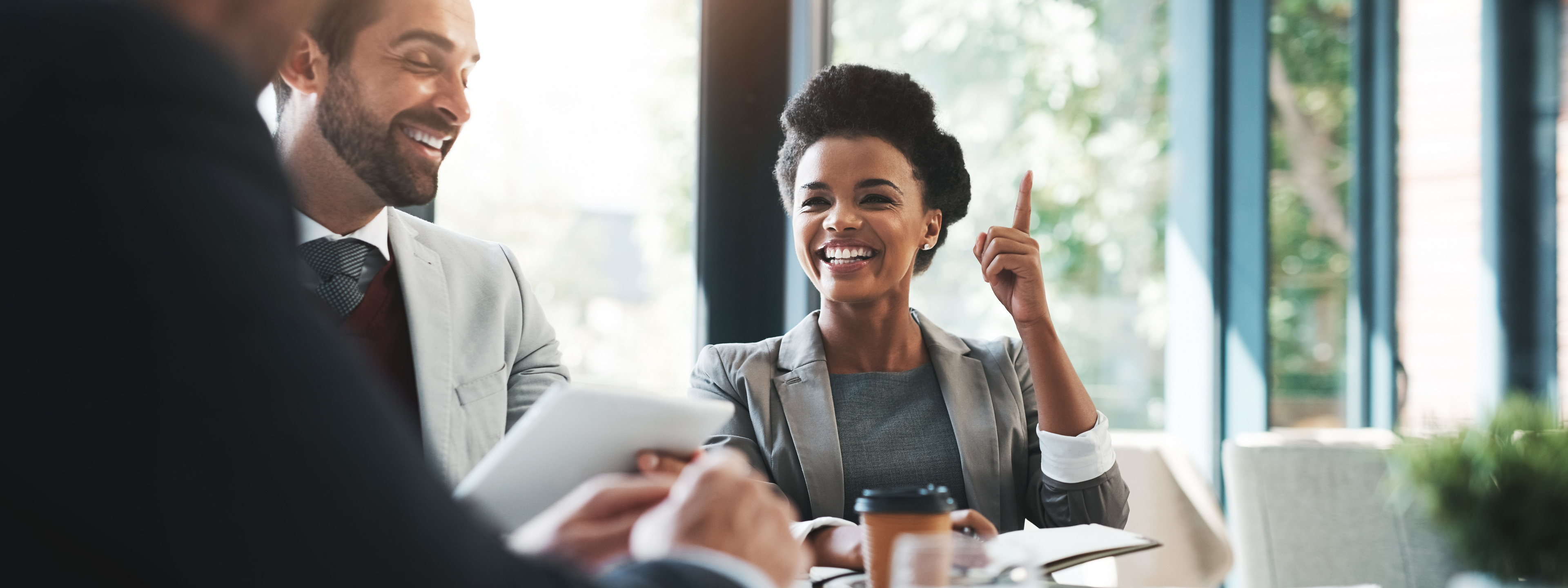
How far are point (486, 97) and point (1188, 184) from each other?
237 centimetres

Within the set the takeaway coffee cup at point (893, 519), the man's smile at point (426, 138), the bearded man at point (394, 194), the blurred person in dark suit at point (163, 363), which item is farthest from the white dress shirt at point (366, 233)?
the blurred person in dark suit at point (163, 363)

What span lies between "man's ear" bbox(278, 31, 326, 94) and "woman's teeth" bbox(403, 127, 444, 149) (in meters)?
0.13

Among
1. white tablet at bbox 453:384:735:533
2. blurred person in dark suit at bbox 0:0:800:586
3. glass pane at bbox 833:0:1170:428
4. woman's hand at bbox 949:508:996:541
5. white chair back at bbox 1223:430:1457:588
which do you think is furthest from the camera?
glass pane at bbox 833:0:1170:428

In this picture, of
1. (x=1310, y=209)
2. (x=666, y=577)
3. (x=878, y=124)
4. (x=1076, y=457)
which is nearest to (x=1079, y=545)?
Result: (x=1076, y=457)

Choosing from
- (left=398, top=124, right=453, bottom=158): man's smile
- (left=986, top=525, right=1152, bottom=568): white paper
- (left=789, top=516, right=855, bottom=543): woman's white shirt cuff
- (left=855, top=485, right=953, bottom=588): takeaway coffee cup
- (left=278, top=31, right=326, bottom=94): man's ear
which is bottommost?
(left=789, top=516, right=855, bottom=543): woman's white shirt cuff

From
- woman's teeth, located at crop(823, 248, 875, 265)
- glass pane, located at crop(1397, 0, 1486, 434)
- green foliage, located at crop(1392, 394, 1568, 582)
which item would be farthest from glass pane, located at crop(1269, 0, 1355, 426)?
woman's teeth, located at crop(823, 248, 875, 265)

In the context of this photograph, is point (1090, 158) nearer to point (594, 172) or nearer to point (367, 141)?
point (594, 172)

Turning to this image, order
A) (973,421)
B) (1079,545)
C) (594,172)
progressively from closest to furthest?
1. (1079,545)
2. (973,421)
3. (594,172)

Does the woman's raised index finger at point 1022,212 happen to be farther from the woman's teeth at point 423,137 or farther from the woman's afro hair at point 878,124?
the woman's teeth at point 423,137

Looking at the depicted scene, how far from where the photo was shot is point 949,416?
1861mm

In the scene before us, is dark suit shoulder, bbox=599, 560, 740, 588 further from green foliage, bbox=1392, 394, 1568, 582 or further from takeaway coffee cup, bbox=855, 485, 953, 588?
green foliage, bbox=1392, 394, 1568, 582

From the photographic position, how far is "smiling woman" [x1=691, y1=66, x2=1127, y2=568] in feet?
5.75

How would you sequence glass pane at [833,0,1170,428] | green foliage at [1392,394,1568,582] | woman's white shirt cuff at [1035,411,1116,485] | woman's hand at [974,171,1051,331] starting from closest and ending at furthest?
woman's white shirt cuff at [1035,411,1116,485] < woman's hand at [974,171,1051,331] < green foliage at [1392,394,1568,582] < glass pane at [833,0,1170,428]

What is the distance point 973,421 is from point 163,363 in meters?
1.58
